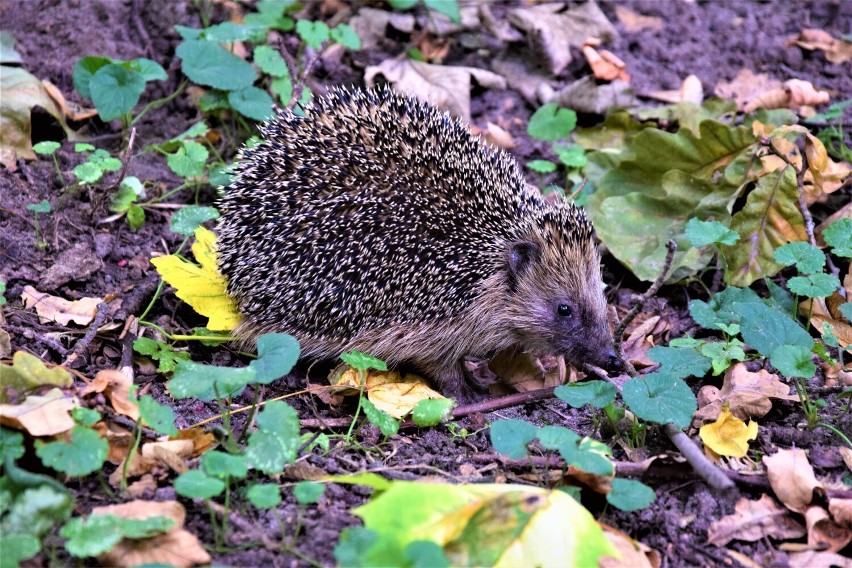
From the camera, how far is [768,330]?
462 centimetres

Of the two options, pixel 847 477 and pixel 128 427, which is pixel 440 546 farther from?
pixel 847 477

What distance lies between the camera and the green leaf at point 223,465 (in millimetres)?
3568

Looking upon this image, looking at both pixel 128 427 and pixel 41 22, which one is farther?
pixel 41 22

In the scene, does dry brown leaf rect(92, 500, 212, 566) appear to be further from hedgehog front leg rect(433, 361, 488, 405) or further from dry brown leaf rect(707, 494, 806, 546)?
hedgehog front leg rect(433, 361, 488, 405)

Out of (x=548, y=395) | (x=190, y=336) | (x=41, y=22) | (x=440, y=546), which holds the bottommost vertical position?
(x=548, y=395)

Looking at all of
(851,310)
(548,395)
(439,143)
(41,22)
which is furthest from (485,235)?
(41,22)

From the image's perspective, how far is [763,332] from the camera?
4613 millimetres

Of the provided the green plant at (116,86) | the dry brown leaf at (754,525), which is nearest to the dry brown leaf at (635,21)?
the green plant at (116,86)

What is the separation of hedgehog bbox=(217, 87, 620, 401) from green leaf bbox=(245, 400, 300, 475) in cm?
153

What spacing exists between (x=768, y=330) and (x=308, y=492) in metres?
2.54

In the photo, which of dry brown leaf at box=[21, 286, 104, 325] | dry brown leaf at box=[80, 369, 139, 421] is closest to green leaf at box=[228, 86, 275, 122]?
dry brown leaf at box=[21, 286, 104, 325]

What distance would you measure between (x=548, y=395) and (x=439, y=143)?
1.66 meters

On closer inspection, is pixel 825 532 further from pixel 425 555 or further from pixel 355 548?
pixel 355 548

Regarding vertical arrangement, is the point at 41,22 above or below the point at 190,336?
above
